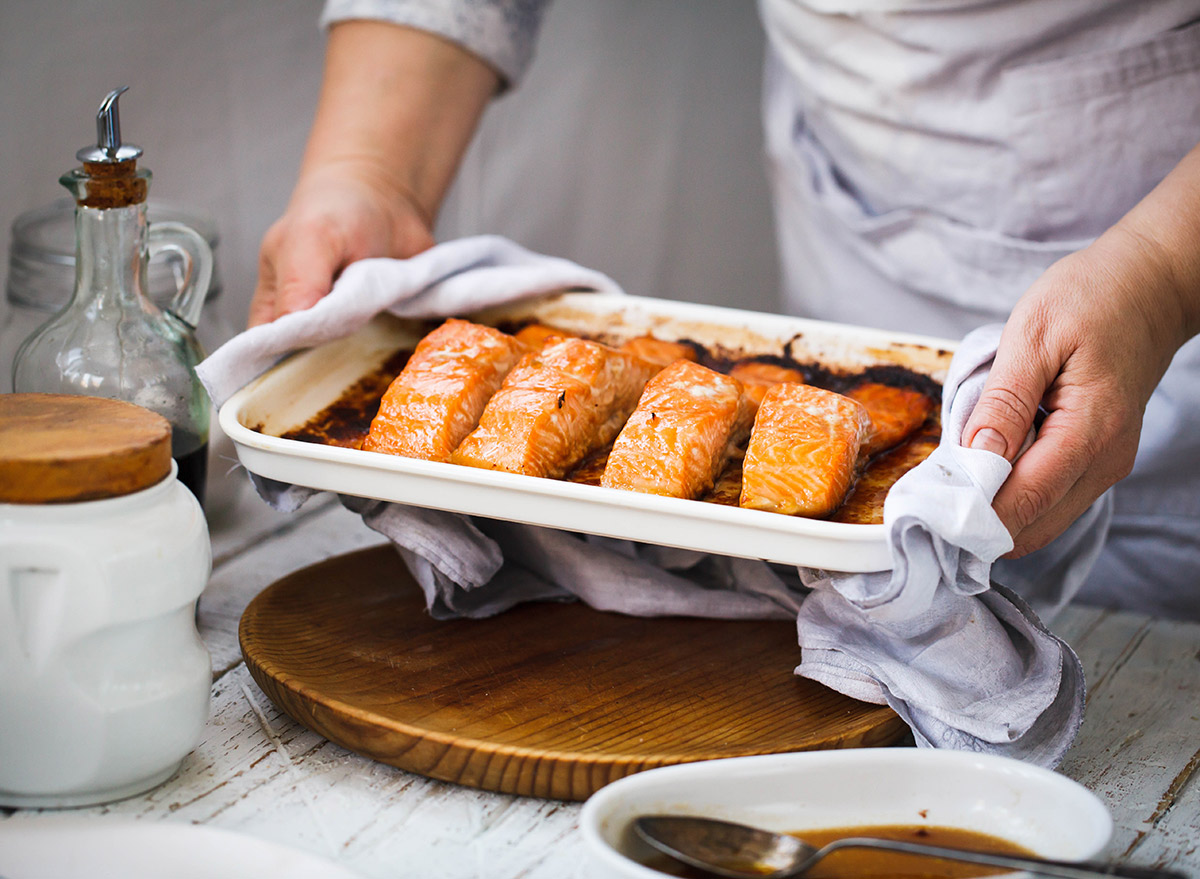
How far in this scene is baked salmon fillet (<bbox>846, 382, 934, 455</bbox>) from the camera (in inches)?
48.7

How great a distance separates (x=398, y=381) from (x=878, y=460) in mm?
548

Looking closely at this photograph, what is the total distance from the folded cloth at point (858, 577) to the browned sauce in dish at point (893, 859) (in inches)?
7.0

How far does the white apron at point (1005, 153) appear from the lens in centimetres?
148

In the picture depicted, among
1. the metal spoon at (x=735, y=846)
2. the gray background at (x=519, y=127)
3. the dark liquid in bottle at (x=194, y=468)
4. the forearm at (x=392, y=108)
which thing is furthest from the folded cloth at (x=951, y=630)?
the gray background at (x=519, y=127)

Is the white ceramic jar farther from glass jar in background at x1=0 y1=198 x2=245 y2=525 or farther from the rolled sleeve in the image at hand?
the rolled sleeve

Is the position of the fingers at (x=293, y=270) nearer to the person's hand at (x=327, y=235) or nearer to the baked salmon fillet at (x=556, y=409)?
the person's hand at (x=327, y=235)

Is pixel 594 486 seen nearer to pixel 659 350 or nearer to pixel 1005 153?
pixel 659 350

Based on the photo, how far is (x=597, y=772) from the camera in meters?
0.95

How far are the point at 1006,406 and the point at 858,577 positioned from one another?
0.23 meters

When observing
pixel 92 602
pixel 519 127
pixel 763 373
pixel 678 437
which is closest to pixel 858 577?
pixel 678 437

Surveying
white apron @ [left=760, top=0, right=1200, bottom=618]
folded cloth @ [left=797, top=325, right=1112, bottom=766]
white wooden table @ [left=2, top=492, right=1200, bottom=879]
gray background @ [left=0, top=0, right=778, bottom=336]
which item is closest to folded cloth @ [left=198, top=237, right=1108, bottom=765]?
folded cloth @ [left=797, top=325, right=1112, bottom=766]

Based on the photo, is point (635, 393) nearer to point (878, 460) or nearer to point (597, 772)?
point (878, 460)

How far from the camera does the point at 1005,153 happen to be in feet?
5.19

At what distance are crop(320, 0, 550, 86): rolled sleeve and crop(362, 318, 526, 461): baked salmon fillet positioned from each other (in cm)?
64
